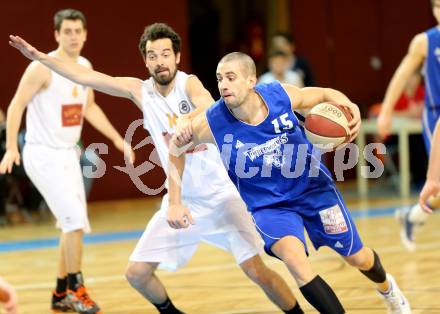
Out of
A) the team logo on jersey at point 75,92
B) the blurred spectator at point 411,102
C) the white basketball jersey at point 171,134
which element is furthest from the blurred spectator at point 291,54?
the white basketball jersey at point 171,134

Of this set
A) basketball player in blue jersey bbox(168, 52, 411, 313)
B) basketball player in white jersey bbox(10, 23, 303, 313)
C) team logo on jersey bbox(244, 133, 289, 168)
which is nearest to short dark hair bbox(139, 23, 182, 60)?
basketball player in white jersey bbox(10, 23, 303, 313)

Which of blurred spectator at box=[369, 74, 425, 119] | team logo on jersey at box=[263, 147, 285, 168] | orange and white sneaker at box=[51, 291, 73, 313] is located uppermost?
team logo on jersey at box=[263, 147, 285, 168]

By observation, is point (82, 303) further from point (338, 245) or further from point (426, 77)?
point (426, 77)

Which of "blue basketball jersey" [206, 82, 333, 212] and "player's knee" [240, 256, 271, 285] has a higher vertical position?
"blue basketball jersey" [206, 82, 333, 212]

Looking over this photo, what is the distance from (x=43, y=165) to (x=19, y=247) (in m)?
3.16

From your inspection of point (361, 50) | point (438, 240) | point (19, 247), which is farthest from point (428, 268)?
point (361, 50)

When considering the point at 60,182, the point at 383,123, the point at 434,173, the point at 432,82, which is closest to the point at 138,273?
the point at 60,182

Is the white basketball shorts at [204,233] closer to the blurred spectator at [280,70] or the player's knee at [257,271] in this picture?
the player's knee at [257,271]

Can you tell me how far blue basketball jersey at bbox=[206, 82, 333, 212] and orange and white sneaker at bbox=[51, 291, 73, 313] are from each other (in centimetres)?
201

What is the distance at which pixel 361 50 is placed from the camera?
47.0 ft

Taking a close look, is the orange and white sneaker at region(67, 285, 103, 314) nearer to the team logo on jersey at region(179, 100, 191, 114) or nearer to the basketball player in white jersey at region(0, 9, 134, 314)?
the basketball player in white jersey at region(0, 9, 134, 314)

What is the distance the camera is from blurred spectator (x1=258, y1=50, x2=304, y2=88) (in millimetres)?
10742

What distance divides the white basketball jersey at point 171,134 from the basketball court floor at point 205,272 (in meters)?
1.04

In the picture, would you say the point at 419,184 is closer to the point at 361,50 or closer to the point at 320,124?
the point at 361,50
